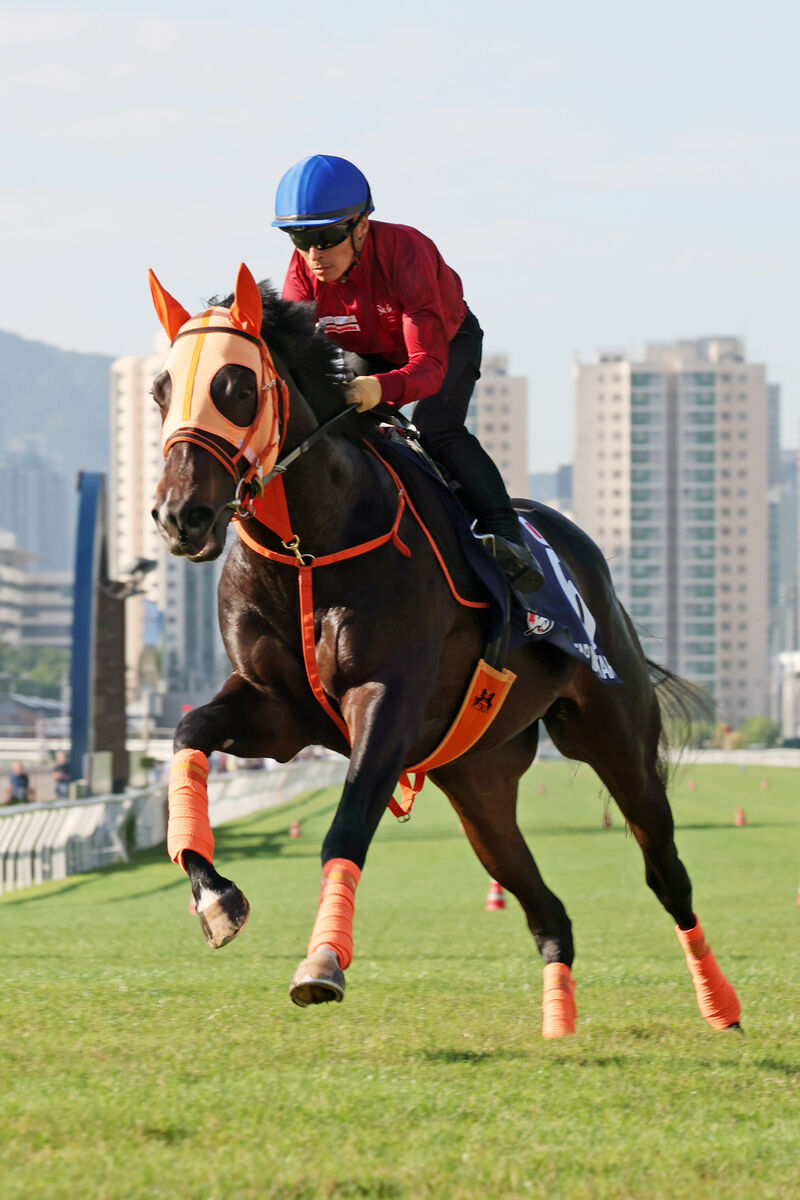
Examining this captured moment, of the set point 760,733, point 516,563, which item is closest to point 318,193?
point 516,563

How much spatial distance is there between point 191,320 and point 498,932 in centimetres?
1083

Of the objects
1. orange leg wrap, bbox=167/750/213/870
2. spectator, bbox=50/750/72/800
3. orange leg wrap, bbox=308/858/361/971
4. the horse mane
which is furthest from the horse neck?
spectator, bbox=50/750/72/800

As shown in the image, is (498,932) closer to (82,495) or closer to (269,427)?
(269,427)

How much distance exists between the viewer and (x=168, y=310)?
5.90m

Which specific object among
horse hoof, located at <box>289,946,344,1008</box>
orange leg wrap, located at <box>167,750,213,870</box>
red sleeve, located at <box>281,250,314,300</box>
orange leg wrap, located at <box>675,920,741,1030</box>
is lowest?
orange leg wrap, located at <box>675,920,741,1030</box>

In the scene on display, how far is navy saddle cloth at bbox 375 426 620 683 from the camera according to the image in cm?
655

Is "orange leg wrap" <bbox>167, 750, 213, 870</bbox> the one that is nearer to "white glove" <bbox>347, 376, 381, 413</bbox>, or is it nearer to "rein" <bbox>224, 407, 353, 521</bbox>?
"rein" <bbox>224, 407, 353, 521</bbox>

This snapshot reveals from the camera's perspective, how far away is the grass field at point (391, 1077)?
425 cm

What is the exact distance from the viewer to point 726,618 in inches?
7072

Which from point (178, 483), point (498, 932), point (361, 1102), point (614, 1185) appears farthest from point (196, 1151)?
point (498, 932)

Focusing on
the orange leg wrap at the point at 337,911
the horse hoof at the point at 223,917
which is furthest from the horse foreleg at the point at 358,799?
the horse hoof at the point at 223,917

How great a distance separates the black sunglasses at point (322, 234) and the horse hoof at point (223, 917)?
99.3 inches

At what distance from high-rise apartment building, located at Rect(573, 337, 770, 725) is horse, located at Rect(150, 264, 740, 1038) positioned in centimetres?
17131

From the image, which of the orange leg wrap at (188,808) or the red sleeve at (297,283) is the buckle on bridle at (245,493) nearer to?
the orange leg wrap at (188,808)
